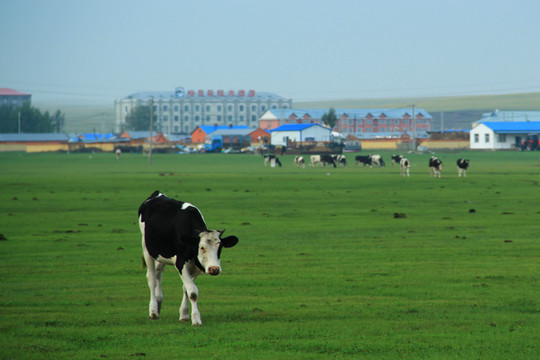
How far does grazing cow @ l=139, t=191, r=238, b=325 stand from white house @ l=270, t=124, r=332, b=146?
564 ft

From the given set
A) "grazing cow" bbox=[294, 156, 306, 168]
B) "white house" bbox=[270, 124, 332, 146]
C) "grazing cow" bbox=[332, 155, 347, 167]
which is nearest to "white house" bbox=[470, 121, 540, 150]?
"white house" bbox=[270, 124, 332, 146]

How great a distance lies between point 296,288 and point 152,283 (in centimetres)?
355

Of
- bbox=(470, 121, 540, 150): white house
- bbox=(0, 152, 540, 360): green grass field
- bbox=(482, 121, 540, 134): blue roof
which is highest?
bbox=(482, 121, 540, 134): blue roof

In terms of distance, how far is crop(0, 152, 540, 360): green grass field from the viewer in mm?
10703

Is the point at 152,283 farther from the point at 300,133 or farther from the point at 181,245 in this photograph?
the point at 300,133

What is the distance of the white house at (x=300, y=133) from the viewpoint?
18650 cm

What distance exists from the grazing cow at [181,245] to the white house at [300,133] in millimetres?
171819

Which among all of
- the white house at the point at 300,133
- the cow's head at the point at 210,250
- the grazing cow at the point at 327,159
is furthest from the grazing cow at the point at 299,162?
the cow's head at the point at 210,250

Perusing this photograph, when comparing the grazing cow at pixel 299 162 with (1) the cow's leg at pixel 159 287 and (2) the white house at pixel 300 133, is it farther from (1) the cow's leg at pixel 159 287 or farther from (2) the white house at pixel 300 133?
(1) the cow's leg at pixel 159 287

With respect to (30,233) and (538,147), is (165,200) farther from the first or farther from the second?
(538,147)

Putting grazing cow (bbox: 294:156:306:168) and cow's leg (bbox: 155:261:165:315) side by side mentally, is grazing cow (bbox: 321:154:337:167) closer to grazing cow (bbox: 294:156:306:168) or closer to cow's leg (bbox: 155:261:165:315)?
grazing cow (bbox: 294:156:306:168)

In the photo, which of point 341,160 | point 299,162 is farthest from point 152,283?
point 341,160

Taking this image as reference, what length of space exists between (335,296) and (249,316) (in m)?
2.40

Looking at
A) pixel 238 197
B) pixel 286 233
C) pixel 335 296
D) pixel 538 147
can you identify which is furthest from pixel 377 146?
pixel 335 296
